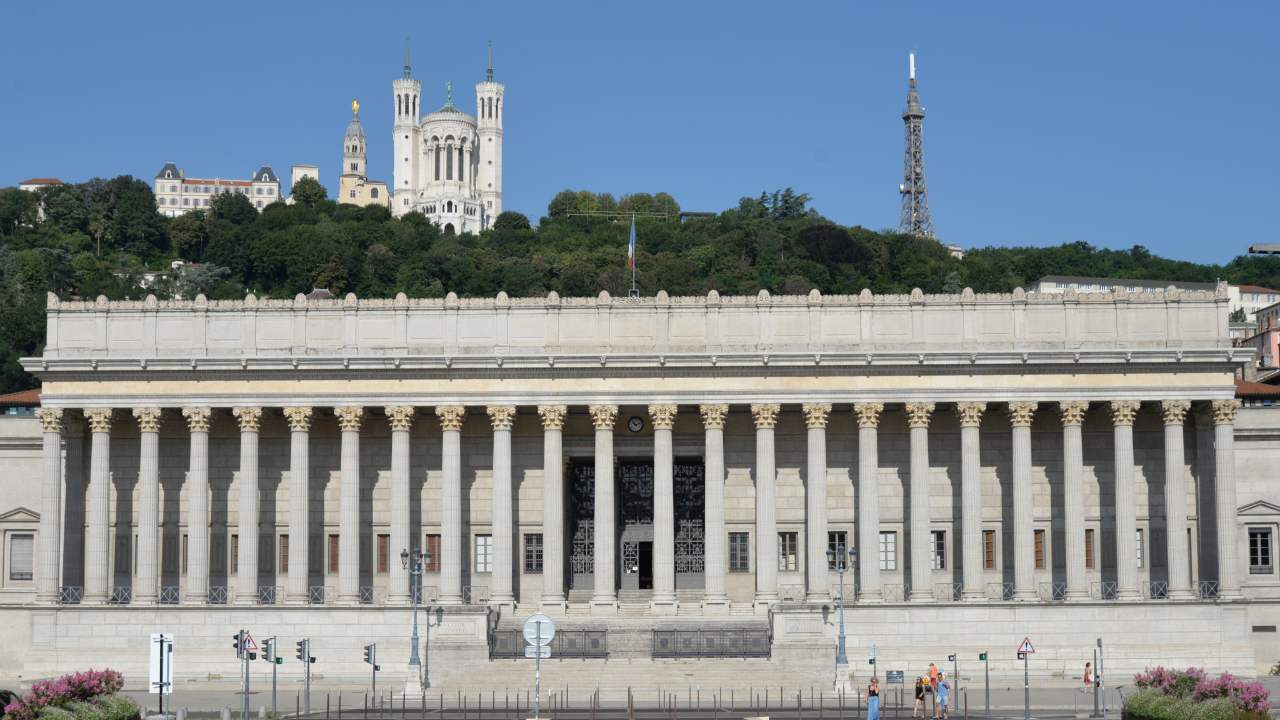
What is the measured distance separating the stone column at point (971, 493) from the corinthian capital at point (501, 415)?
1953 cm

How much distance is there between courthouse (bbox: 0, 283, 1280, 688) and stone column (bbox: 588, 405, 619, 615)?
0.15m

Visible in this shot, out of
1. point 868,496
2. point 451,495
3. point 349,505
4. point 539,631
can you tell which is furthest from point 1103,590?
point 539,631

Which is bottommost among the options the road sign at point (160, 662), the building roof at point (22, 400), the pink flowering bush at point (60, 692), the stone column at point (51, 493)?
the pink flowering bush at point (60, 692)

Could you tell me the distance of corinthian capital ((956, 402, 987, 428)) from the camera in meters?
65.4

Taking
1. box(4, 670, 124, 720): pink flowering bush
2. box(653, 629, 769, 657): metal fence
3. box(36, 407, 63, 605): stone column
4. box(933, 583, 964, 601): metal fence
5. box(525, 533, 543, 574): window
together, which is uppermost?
box(36, 407, 63, 605): stone column

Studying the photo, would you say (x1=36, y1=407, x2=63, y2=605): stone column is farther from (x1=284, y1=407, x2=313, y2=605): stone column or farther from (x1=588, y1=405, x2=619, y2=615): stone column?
(x1=588, y1=405, x2=619, y2=615): stone column

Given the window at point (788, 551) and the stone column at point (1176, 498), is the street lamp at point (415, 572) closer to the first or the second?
the window at point (788, 551)

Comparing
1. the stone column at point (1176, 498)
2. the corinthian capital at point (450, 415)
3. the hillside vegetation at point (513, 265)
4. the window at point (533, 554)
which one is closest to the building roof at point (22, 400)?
the corinthian capital at point (450, 415)

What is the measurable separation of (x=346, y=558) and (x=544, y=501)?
8963mm

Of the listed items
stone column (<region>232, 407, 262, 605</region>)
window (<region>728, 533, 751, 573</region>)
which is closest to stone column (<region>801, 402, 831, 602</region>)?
window (<region>728, 533, 751, 573</region>)

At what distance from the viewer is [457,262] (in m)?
177

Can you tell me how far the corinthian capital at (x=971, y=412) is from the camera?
6538 centimetres

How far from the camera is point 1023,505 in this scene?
65.1 metres

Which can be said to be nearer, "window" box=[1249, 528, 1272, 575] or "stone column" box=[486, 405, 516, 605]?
"stone column" box=[486, 405, 516, 605]
